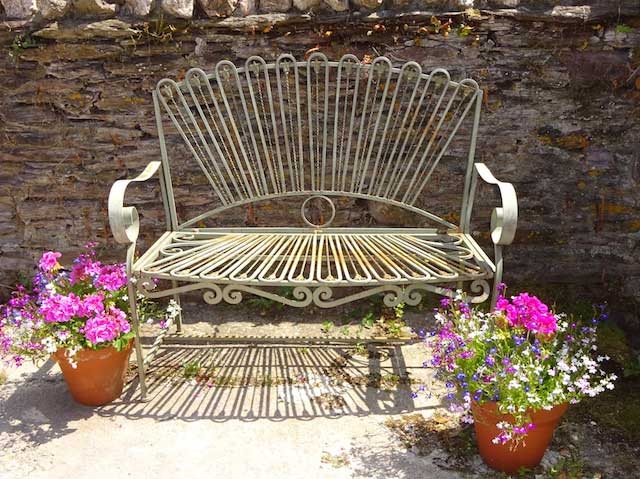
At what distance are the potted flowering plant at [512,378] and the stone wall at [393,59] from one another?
48.8 inches

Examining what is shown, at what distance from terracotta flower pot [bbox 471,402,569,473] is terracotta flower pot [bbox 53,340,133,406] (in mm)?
1523

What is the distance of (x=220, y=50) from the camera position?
3.24 m

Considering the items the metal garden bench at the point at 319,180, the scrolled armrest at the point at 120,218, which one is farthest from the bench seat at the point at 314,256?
the scrolled armrest at the point at 120,218

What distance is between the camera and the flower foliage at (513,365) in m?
2.20

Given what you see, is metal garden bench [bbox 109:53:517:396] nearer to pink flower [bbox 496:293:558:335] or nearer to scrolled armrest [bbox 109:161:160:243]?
scrolled armrest [bbox 109:161:160:243]

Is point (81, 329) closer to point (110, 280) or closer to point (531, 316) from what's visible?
point (110, 280)

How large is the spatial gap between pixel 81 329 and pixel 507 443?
1748mm

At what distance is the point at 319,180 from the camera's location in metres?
3.37

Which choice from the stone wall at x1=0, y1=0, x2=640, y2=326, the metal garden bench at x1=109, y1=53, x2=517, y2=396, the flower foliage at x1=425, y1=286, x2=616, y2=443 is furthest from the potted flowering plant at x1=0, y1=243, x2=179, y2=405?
the flower foliage at x1=425, y1=286, x2=616, y2=443

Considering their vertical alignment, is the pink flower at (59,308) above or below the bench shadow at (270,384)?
above

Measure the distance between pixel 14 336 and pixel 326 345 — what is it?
1494 mm

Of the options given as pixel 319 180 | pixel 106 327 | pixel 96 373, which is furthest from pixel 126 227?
pixel 319 180

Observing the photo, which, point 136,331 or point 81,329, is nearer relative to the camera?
point 81,329

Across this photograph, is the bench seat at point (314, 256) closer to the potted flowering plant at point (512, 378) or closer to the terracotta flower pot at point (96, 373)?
the potted flowering plant at point (512, 378)
